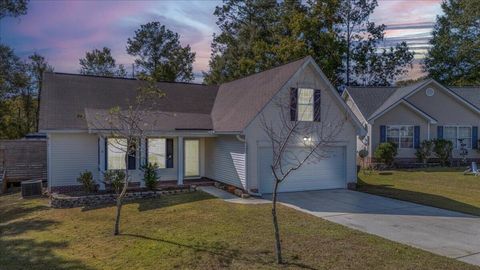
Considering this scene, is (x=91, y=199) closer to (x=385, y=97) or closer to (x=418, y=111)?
(x=418, y=111)

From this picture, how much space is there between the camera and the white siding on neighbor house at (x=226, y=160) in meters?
14.9

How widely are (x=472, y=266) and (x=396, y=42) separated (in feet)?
119

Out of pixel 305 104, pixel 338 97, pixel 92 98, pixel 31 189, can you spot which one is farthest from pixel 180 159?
pixel 338 97

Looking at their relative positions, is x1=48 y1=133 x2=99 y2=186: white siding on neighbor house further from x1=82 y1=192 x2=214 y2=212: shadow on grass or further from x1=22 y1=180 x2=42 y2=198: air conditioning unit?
x1=82 y1=192 x2=214 y2=212: shadow on grass

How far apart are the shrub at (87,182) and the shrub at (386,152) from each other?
1736 cm

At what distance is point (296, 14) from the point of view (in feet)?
109

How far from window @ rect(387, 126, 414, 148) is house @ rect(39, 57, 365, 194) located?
34.0 ft

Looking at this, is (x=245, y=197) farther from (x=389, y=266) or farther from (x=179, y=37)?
(x=179, y=37)

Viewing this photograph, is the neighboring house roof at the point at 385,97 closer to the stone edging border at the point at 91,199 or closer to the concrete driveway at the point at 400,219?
the concrete driveway at the point at 400,219

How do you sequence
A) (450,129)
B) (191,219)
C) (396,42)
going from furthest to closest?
(396,42), (450,129), (191,219)

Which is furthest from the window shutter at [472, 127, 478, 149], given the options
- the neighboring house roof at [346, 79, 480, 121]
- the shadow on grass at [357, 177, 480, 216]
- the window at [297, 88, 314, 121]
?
the window at [297, 88, 314, 121]

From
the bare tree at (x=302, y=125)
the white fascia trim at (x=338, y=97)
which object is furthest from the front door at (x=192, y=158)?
the white fascia trim at (x=338, y=97)

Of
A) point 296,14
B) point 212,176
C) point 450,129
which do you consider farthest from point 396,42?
point 212,176

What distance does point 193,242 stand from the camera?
8.60m
